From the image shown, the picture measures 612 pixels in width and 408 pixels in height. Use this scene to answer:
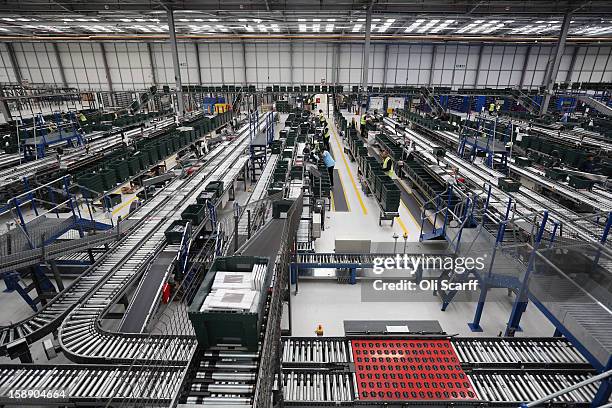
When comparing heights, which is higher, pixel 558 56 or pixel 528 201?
pixel 558 56

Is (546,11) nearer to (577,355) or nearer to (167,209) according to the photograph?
(577,355)

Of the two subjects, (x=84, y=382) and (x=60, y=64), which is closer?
(x=84, y=382)

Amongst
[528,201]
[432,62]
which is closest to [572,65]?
[432,62]

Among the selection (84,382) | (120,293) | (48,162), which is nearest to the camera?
(84,382)

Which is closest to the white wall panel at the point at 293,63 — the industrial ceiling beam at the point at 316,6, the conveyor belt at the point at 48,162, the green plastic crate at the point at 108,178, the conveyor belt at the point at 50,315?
the industrial ceiling beam at the point at 316,6

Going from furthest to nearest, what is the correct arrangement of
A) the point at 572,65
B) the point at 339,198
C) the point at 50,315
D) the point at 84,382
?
1. the point at 572,65
2. the point at 339,198
3. the point at 50,315
4. the point at 84,382

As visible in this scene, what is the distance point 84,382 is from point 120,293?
2.02 m

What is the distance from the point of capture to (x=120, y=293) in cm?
630

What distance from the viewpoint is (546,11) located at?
22750 mm

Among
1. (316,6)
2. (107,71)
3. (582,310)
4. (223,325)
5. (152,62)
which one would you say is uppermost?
(316,6)

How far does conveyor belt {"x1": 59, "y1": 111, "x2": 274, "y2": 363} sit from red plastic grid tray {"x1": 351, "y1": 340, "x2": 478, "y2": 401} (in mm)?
2693

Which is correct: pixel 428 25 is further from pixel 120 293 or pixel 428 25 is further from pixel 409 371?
pixel 120 293

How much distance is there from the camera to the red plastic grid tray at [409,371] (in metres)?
4.57

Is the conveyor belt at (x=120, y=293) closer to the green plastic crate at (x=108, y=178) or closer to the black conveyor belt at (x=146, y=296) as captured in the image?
the black conveyor belt at (x=146, y=296)
